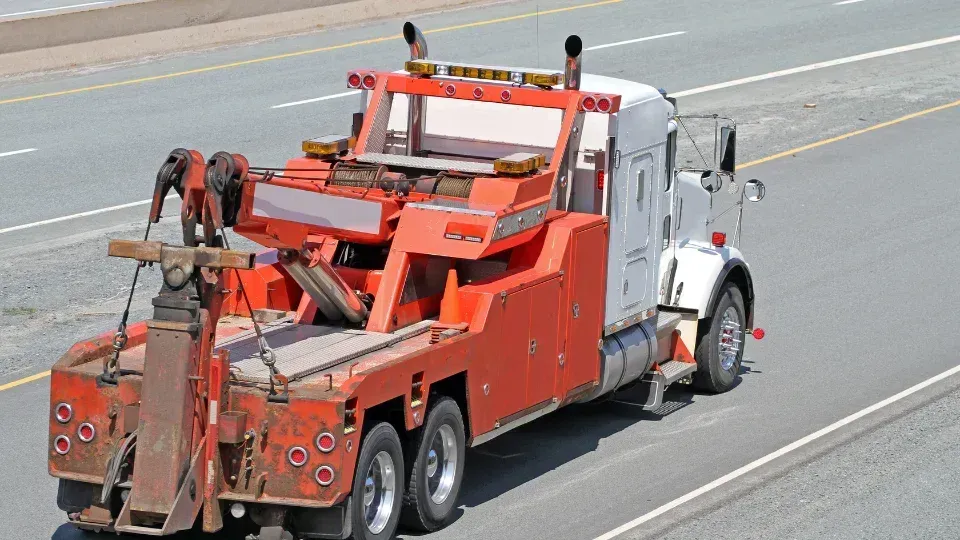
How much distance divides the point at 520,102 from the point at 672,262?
238cm

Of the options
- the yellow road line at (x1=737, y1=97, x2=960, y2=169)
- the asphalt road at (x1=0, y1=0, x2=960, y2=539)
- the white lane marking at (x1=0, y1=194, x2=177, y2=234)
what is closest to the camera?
the asphalt road at (x1=0, y1=0, x2=960, y2=539)

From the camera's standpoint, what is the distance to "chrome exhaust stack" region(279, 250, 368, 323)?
412 inches

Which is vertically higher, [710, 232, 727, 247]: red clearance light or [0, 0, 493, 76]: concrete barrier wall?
[0, 0, 493, 76]: concrete barrier wall

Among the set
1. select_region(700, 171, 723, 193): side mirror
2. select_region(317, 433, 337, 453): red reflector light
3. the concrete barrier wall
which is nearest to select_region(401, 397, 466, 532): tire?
select_region(317, 433, 337, 453): red reflector light

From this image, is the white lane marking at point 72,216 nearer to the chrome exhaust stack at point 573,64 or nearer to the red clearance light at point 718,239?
the red clearance light at point 718,239

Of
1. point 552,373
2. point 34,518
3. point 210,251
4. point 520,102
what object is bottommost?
point 34,518

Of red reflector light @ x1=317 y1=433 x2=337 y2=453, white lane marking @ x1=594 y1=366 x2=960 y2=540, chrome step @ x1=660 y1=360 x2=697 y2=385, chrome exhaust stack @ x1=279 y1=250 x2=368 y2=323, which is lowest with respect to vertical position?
white lane marking @ x1=594 y1=366 x2=960 y2=540

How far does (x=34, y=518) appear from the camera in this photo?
1079cm

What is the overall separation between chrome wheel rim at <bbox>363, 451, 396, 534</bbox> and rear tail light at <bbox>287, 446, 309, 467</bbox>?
61 cm

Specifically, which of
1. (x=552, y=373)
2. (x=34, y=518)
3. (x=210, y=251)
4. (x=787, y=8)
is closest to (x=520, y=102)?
(x=552, y=373)

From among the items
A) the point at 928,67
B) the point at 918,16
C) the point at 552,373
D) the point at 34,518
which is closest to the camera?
the point at 34,518

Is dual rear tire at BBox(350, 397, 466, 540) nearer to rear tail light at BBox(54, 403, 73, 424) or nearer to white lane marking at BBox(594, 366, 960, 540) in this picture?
white lane marking at BBox(594, 366, 960, 540)

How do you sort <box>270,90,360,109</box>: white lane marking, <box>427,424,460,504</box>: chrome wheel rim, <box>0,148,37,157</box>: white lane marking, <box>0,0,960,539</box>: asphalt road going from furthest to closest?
<box>270,90,360,109</box>: white lane marking < <box>0,148,37,157</box>: white lane marking < <box>0,0,960,539</box>: asphalt road < <box>427,424,460,504</box>: chrome wheel rim

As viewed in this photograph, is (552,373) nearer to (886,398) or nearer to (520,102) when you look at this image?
(520,102)
